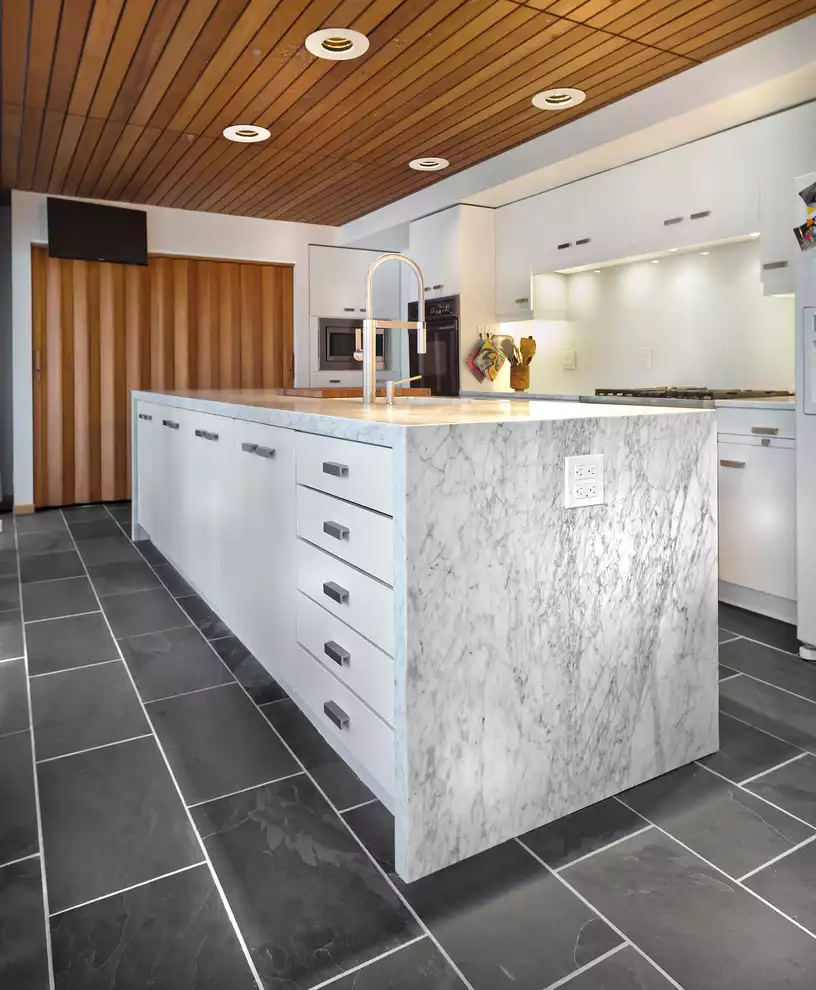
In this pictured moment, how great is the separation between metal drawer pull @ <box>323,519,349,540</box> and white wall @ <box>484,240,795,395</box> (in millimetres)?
2764

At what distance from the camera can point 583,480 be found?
1.47m

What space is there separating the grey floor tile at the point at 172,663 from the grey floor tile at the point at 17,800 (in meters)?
0.38

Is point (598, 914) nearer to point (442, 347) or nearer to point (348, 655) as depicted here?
point (348, 655)

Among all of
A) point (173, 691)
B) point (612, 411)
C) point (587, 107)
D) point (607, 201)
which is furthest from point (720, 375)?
point (173, 691)

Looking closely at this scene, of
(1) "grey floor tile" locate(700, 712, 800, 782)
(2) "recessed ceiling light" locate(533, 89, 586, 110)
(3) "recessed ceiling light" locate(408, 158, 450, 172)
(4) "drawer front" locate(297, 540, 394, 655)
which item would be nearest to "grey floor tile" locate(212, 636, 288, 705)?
(4) "drawer front" locate(297, 540, 394, 655)

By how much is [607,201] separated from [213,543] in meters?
2.92

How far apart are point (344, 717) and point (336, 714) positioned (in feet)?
0.11

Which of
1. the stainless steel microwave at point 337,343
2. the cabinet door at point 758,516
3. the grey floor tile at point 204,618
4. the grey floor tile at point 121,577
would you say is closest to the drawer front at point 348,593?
the grey floor tile at point 204,618

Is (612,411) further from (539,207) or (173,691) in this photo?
(539,207)

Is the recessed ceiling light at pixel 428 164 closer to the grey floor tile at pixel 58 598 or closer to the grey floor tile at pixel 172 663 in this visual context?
the grey floor tile at pixel 58 598

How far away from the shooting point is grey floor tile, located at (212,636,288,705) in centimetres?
220

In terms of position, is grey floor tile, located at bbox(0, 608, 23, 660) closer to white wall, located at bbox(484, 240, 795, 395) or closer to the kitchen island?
the kitchen island

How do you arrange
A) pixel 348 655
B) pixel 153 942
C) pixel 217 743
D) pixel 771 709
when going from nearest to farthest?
pixel 153 942, pixel 348 655, pixel 217 743, pixel 771 709

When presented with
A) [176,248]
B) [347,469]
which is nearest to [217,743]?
[347,469]
